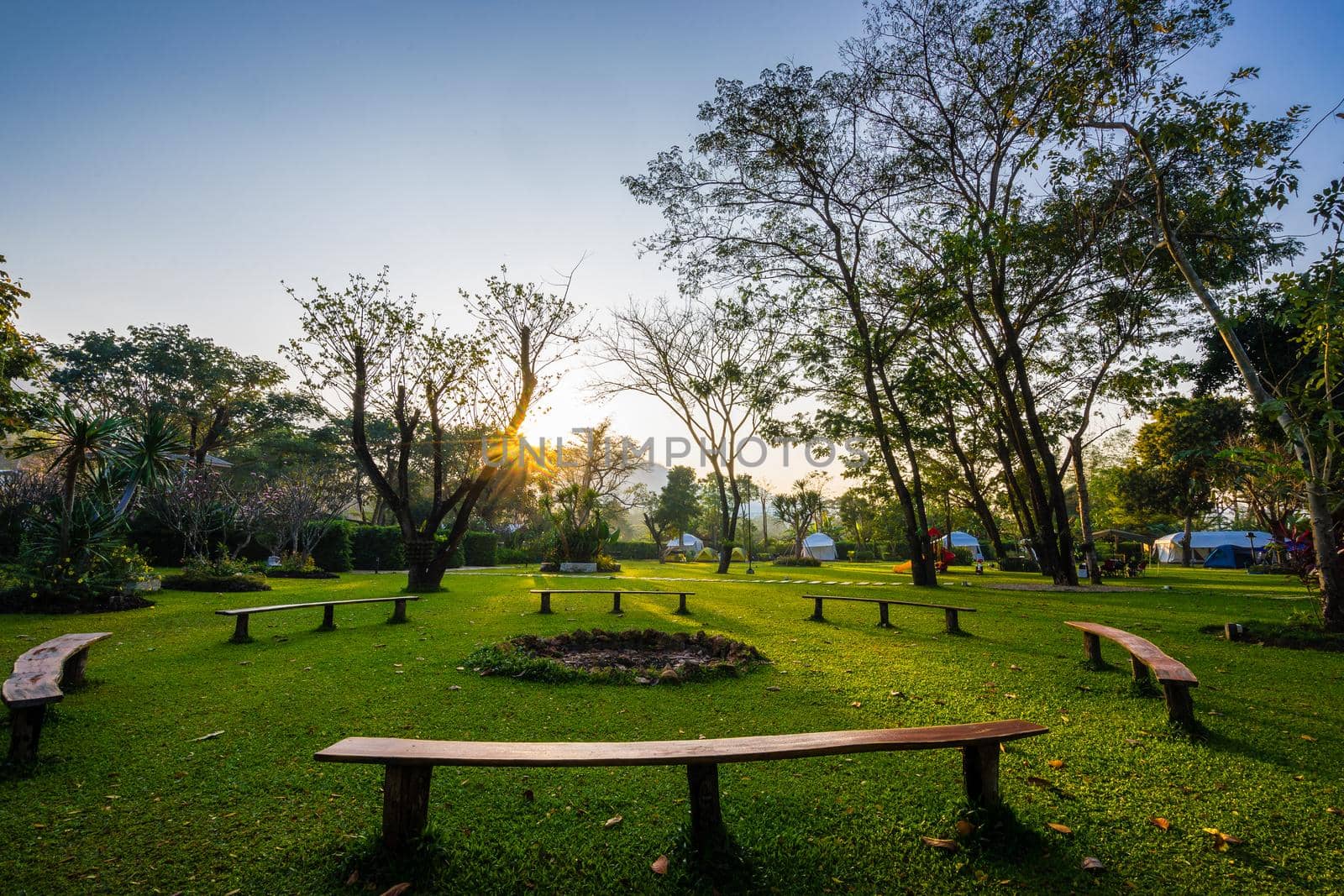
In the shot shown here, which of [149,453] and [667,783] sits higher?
[149,453]

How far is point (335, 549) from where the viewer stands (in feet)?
77.9

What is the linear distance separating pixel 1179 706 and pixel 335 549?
86.6ft

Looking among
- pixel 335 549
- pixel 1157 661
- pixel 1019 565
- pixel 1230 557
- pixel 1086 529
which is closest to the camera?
pixel 1157 661

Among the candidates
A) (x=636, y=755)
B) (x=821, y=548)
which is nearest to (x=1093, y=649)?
(x=636, y=755)

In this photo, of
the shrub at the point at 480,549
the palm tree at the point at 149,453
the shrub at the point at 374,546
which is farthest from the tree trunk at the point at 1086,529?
the shrub at the point at 374,546

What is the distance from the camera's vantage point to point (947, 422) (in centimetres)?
2570

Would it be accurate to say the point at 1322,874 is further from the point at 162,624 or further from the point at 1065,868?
the point at 162,624

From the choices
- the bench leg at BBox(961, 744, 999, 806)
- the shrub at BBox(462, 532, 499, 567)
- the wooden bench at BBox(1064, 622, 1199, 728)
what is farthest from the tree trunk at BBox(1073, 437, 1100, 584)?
the shrub at BBox(462, 532, 499, 567)

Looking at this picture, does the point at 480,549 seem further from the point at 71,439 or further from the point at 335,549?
the point at 71,439

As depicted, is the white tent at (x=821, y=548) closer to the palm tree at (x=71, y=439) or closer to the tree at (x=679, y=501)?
the tree at (x=679, y=501)

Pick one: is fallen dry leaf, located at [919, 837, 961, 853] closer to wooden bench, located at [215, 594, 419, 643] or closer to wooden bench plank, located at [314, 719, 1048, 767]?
wooden bench plank, located at [314, 719, 1048, 767]

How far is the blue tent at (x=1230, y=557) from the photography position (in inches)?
1519

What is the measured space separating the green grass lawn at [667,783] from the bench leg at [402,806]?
113mm

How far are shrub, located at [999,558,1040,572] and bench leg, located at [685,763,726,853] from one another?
96.3 ft
